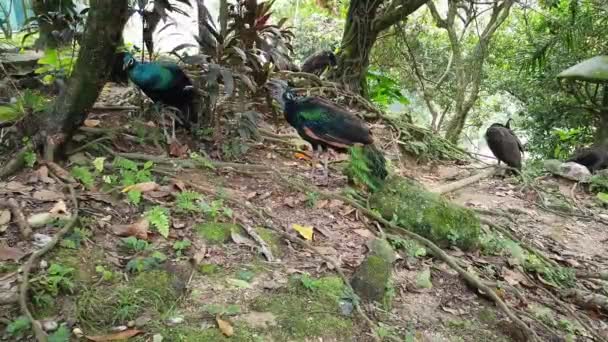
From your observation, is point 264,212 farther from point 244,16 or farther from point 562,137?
point 562,137

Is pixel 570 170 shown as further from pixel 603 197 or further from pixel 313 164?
pixel 313 164

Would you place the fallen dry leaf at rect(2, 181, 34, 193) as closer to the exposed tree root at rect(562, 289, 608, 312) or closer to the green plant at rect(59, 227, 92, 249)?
the green plant at rect(59, 227, 92, 249)

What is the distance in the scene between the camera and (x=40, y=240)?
2602mm

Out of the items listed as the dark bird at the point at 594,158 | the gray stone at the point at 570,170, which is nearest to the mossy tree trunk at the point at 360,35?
the gray stone at the point at 570,170

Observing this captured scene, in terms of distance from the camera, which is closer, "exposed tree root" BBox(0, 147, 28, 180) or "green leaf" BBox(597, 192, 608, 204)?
"exposed tree root" BBox(0, 147, 28, 180)

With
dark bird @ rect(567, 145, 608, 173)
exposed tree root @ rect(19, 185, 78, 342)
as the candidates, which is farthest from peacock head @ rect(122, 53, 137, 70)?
dark bird @ rect(567, 145, 608, 173)

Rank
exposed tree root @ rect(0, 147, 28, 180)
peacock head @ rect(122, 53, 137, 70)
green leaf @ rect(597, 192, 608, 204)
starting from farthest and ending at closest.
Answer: green leaf @ rect(597, 192, 608, 204)
peacock head @ rect(122, 53, 137, 70)
exposed tree root @ rect(0, 147, 28, 180)

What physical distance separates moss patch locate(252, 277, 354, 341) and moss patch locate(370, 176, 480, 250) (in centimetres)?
115

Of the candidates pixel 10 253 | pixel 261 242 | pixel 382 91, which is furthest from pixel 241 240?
pixel 382 91

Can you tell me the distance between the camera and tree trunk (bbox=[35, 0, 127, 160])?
10.4 feet

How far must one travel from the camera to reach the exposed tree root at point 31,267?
1961 millimetres

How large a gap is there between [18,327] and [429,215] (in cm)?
269

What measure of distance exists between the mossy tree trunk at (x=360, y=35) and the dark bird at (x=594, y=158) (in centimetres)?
306

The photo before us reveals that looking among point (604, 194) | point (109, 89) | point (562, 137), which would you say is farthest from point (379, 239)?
point (562, 137)
